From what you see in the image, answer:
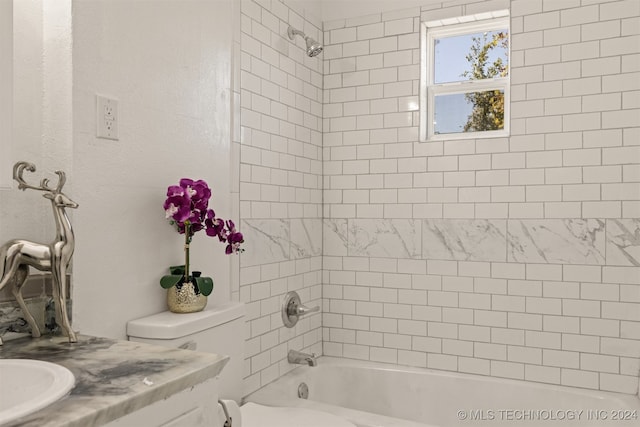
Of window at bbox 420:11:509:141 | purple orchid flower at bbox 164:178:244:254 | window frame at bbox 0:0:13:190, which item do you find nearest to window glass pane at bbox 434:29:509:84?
window at bbox 420:11:509:141

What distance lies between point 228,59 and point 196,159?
Answer: 521mm

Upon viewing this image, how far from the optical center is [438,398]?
296 centimetres

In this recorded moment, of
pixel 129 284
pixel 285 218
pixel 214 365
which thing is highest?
pixel 285 218

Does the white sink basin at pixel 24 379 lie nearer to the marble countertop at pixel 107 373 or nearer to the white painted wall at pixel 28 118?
the marble countertop at pixel 107 373

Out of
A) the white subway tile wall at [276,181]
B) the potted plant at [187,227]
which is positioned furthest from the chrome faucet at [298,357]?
the potted plant at [187,227]

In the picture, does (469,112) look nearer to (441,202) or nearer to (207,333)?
(441,202)

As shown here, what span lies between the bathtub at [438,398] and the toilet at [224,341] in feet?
0.65

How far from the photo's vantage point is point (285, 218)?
292 cm

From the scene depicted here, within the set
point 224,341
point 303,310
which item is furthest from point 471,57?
point 224,341

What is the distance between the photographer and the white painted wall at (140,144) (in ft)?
5.42

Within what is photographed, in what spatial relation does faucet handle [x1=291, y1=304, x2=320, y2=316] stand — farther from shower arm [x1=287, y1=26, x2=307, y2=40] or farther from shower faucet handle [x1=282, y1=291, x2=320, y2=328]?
shower arm [x1=287, y1=26, x2=307, y2=40]

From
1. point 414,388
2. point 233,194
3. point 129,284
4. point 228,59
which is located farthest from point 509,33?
point 129,284

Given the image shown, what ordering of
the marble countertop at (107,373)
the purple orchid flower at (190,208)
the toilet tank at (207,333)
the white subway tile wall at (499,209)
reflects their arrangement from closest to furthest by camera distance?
the marble countertop at (107,373)
the toilet tank at (207,333)
the purple orchid flower at (190,208)
the white subway tile wall at (499,209)

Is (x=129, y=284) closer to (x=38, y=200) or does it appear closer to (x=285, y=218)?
(x=38, y=200)
